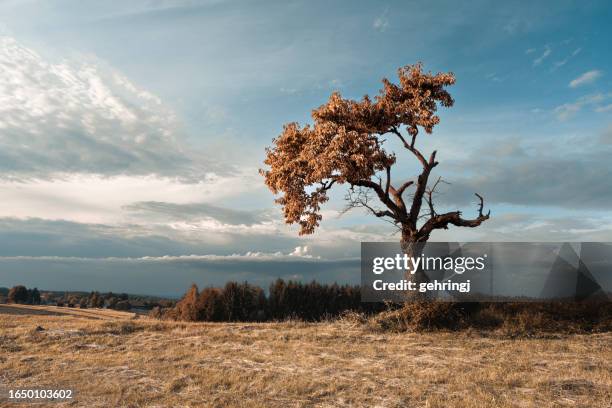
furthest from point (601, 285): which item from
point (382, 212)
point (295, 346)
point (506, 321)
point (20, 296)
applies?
point (20, 296)

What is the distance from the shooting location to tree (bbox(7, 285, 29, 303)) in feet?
443

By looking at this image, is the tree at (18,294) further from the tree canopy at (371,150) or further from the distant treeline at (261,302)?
the tree canopy at (371,150)

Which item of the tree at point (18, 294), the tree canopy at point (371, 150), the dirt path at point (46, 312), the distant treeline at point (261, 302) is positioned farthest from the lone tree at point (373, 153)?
the tree at point (18, 294)

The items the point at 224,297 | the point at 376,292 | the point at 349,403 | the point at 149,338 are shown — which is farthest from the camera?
the point at 224,297

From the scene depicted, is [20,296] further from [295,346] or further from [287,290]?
[295,346]

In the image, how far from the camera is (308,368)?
1300 centimetres

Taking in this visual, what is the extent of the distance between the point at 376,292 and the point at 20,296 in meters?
150

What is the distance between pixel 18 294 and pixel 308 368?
154 meters

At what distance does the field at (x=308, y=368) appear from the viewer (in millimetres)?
10133

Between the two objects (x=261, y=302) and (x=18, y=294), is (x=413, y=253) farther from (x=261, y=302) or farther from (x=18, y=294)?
(x=18, y=294)

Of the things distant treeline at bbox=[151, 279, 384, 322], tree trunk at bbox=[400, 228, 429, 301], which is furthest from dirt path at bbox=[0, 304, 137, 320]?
tree trunk at bbox=[400, 228, 429, 301]

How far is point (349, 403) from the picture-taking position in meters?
9.82

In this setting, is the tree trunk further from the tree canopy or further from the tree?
the tree

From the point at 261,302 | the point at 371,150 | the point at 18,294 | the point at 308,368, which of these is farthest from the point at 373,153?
the point at 18,294
